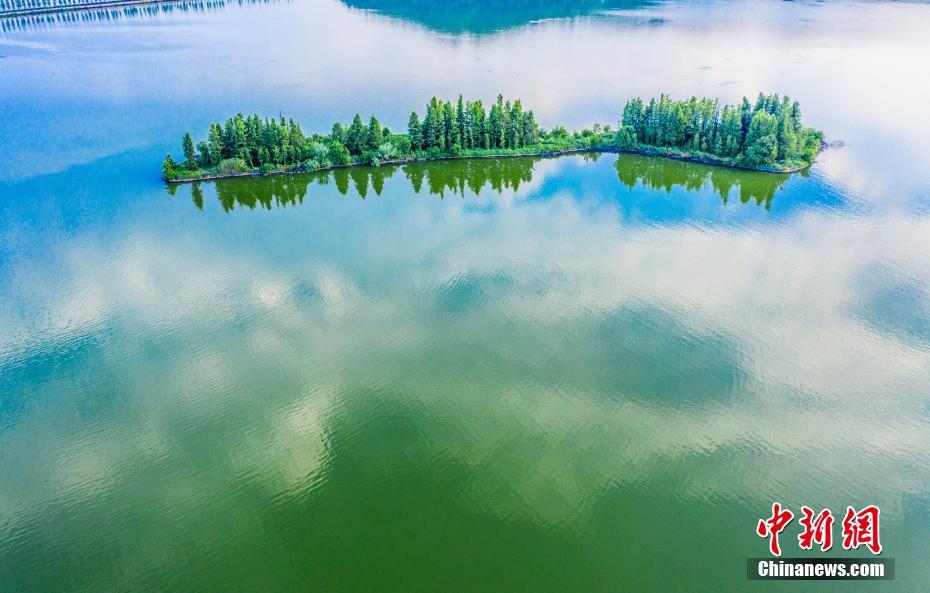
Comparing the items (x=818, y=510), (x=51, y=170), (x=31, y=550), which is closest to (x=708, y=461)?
(x=818, y=510)

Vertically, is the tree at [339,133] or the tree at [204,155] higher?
the tree at [339,133]

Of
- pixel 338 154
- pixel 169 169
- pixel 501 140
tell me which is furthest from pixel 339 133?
pixel 501 140

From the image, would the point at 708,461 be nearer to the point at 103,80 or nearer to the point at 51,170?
the point at 51,170

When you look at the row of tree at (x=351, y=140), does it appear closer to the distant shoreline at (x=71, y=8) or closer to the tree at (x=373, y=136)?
the tree at (x=373, y=136)

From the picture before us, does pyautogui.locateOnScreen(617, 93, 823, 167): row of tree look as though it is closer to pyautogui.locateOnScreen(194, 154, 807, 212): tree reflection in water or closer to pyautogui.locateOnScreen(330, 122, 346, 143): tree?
pyautogui.locateOnScreen(194, 154, 807, 212): tree reflection in water

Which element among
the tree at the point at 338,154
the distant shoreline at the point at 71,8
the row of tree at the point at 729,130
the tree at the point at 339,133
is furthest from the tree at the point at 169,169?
the distant shoreline at the point at 71,8

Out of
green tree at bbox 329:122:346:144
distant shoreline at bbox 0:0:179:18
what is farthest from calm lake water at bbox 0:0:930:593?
distant shoreline at bbox 0:0:179:18
